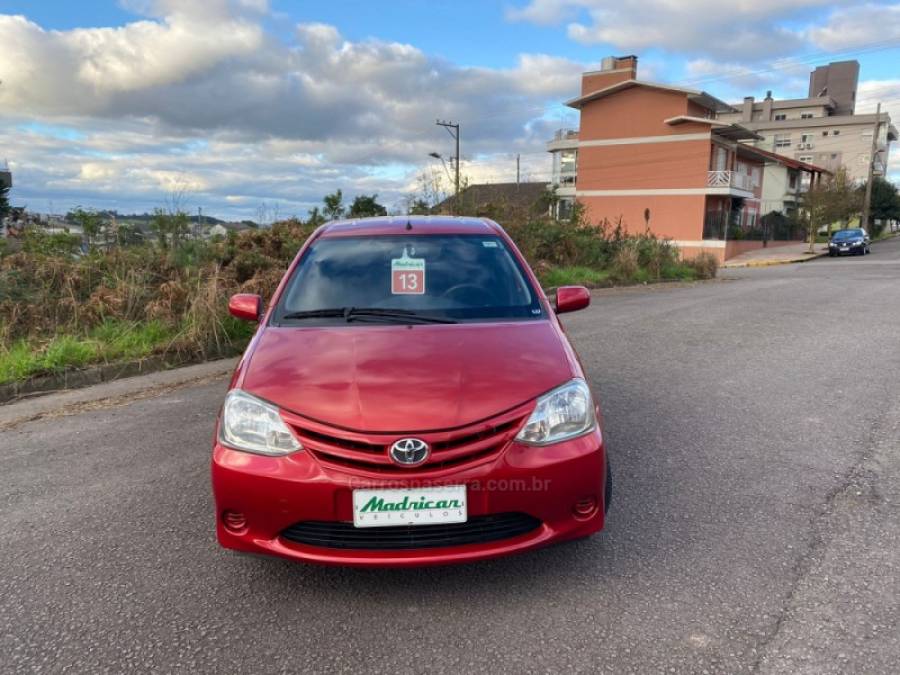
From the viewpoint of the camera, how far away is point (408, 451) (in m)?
2.26

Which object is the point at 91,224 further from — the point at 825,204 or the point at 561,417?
the point at 825,204

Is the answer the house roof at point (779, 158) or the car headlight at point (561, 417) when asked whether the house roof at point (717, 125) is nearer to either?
the house roof at point (779, 158)

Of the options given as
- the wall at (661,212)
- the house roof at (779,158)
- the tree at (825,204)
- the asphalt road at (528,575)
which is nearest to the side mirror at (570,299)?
the asphalt road at (528,575)

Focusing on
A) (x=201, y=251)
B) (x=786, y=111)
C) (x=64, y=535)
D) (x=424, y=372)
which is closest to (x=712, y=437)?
(x=424, y=372)

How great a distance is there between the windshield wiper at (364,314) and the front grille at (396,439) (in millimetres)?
935

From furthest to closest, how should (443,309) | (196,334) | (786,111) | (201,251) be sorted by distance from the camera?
1. (786,111)
2. (201,251)
3. (196,334)
4. (443,309)

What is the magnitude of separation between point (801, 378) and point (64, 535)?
20.2 feet

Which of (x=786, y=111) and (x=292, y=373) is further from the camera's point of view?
(x=786, y=111)

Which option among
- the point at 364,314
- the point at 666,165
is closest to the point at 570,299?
the point at 364,314

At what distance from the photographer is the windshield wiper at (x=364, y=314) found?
10.4ft

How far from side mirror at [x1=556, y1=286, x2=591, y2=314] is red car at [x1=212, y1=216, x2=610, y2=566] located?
0.90m

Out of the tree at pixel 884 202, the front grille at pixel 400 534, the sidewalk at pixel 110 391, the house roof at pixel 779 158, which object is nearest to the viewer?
the front grille at pixel 400 534

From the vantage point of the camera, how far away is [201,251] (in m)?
9.09

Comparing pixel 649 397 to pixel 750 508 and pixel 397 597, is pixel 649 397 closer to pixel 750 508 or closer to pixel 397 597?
pixel 750 508
